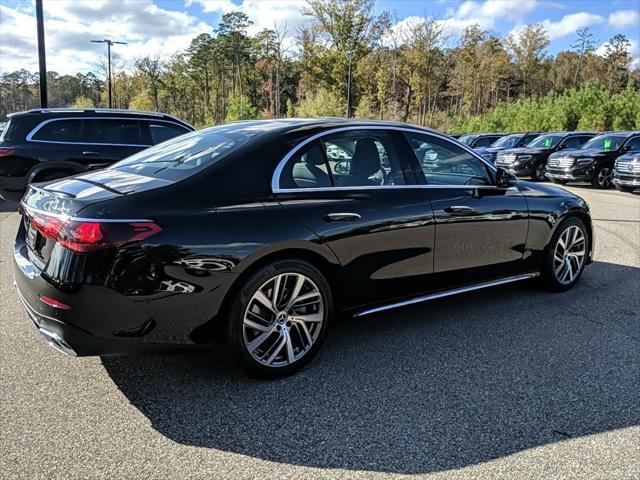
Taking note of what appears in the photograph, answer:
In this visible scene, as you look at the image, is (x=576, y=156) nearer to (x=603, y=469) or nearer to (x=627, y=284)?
(x=627, y=284)

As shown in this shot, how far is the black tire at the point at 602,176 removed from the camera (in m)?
16.8

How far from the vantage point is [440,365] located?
3.67 metres

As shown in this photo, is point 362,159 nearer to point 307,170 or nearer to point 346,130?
point 346,130

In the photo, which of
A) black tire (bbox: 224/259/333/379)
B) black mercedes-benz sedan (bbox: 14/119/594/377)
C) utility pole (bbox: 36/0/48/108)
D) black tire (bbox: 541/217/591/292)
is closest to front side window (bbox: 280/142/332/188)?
black mercedes-benz sedan (bbox: 14/119/594/377)

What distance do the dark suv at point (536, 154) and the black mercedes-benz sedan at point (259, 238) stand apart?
1562 centimetres

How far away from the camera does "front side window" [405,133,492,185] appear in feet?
14.0

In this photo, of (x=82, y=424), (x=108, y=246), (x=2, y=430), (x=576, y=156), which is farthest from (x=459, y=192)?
(x=576, y=156)

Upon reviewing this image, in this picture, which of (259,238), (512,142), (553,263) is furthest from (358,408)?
(512,142)

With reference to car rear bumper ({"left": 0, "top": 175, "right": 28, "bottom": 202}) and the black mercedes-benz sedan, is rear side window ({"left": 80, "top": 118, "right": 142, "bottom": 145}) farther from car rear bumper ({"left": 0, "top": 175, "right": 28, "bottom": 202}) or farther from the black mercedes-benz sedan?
the black mercedes-benz sedan

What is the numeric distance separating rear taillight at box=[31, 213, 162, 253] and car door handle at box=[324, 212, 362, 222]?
1113 millimetres

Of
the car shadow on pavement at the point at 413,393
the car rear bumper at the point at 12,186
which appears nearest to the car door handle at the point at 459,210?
the car shadow on pavement at the point at 413,393

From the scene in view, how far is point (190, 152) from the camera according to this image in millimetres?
3779

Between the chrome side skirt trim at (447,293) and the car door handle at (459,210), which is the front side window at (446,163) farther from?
the chrome side skirt trim at (447,293)

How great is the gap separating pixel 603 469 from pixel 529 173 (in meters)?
18.1
